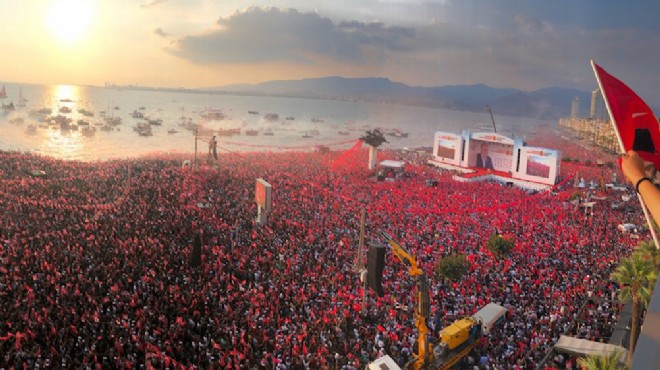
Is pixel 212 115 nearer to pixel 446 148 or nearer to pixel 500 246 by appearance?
pixel 446 148

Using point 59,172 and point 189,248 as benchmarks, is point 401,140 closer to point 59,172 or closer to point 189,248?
point 59,172

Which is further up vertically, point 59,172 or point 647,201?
point 647,201

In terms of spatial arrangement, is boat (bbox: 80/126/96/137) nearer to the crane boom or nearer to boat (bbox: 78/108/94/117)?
boat (bbox: 78/108/94/117)

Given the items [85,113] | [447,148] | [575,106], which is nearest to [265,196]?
[447,148]

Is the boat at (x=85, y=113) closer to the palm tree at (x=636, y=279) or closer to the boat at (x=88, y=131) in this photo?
the boat at (x=88, y=131)

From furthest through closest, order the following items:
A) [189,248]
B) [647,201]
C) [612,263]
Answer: [612,263] → [189,248] → [647,201]

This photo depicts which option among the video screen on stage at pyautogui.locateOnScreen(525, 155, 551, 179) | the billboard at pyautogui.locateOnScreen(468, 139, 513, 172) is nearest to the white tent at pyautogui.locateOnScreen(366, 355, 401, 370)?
the video screen on stage at pyautogui.locateOnScreen(525, 155, 551, 179)

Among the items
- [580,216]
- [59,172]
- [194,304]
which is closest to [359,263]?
[194,304]
